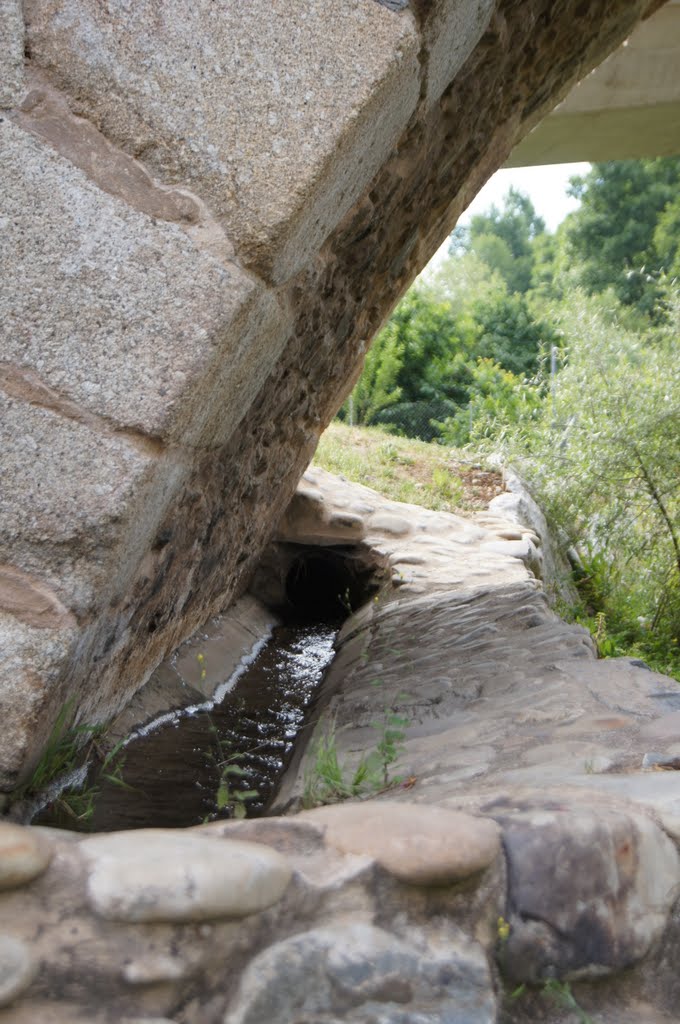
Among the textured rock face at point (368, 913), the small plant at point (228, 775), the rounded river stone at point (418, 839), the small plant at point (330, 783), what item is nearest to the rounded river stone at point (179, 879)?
the textured rock face at point (368, 913)

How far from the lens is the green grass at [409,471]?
653 centimetres

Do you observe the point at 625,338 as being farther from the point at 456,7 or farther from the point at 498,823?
the point at 498,823

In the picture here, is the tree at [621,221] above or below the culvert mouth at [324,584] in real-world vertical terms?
above

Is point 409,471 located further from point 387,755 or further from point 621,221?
point 621,221

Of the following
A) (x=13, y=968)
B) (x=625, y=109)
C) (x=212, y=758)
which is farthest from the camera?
(x=625, y=109)

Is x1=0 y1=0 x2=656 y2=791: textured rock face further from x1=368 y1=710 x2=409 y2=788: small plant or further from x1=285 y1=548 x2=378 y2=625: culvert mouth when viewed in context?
x1=285 y1=548 x2=378 y2=625: culvert mouth

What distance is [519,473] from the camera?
7434mm

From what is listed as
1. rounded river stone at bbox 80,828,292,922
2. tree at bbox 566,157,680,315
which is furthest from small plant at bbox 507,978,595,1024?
tree at bbox 566,157,680,315

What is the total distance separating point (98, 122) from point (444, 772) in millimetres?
1385

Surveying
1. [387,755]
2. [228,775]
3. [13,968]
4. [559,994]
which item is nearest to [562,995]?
[559,994]

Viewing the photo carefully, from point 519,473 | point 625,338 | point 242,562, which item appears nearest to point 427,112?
point 242,562

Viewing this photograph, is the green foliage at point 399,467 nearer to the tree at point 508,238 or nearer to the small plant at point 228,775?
the small plant at point 228,775

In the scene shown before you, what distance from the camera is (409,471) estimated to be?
7.16 m

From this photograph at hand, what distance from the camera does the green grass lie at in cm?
653
